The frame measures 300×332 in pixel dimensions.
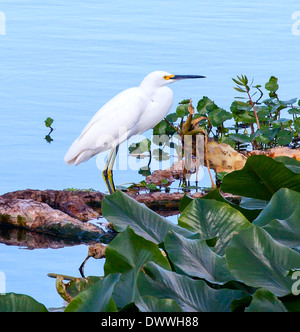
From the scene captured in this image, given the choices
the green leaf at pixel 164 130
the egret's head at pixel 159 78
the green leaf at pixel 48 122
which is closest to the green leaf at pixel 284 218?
the green leaf at pixel 164 130

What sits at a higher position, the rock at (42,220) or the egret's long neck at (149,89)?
the egret's long neck at (149,89)

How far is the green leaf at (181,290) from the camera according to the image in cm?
125

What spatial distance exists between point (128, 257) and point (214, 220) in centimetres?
25

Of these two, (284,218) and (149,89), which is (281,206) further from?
(149,89)

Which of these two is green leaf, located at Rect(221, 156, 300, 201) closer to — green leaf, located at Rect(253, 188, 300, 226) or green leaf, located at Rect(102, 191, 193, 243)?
green leaf, located at Rect(253, 188, 300, 226)

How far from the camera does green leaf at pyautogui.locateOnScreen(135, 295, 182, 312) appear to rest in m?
1.14

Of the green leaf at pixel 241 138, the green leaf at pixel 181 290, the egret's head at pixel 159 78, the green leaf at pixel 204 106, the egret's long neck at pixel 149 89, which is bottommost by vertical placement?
the green leaf at pixel 181 290

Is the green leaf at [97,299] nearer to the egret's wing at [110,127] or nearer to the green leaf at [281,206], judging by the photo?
the green leaf at [281,206]

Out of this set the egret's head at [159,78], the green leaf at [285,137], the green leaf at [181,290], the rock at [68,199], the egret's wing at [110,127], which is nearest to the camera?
the green leaf at [181,290]

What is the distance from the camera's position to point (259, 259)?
1.23 m

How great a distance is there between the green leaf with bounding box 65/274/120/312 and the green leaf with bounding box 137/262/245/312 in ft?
0.25

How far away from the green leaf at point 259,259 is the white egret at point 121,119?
145 inches

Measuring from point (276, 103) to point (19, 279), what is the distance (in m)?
2.62

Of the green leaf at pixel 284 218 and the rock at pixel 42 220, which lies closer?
the green leaf at pixel 284 218
